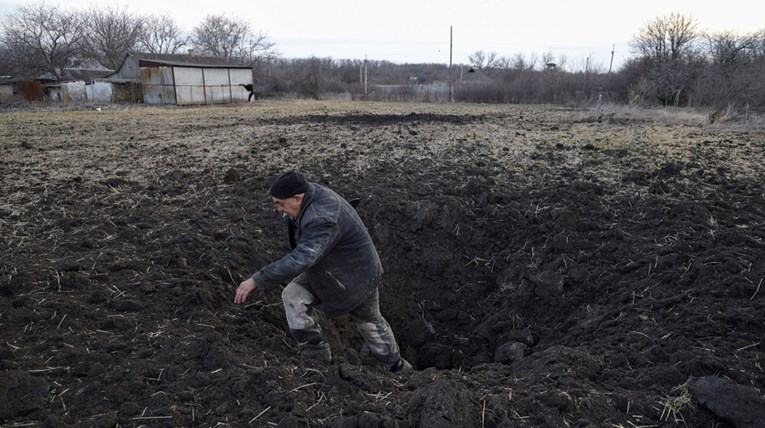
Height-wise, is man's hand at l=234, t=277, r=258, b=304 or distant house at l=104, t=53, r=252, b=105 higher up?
distant house at l=104, t=53, r=252, b=105

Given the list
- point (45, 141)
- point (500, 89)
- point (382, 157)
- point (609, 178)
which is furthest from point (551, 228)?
point (500, 89)

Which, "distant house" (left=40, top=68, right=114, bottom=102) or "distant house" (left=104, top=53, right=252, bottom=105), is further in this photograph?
"distant house" (left=40, top=68, right=114, bottom=102)

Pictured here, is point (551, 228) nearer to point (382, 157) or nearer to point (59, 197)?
point (382, 157)

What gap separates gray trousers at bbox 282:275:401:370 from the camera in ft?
12.8

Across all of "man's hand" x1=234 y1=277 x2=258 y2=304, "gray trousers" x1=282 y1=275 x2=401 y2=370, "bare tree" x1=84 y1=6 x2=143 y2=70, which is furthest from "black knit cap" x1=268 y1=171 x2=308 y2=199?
"bare tree" x1=84 y1=6 x2=143 y2=70

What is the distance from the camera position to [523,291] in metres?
5.20

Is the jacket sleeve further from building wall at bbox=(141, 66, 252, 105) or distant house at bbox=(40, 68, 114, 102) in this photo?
distant house at bbox=(40, 68, 114, 102)

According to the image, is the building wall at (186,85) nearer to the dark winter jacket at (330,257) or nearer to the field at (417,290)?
the field at (417,290)

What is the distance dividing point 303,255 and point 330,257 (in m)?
0.47

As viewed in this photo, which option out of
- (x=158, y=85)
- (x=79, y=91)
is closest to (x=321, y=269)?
(x=158, y=85)

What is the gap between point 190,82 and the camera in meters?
30.7

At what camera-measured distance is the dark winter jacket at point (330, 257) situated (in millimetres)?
3357

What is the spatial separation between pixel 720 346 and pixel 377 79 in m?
74.7

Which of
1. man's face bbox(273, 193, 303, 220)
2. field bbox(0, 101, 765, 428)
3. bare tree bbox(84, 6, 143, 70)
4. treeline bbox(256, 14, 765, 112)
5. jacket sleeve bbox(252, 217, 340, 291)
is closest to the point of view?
field bbox(0, 101, 765, 428)
